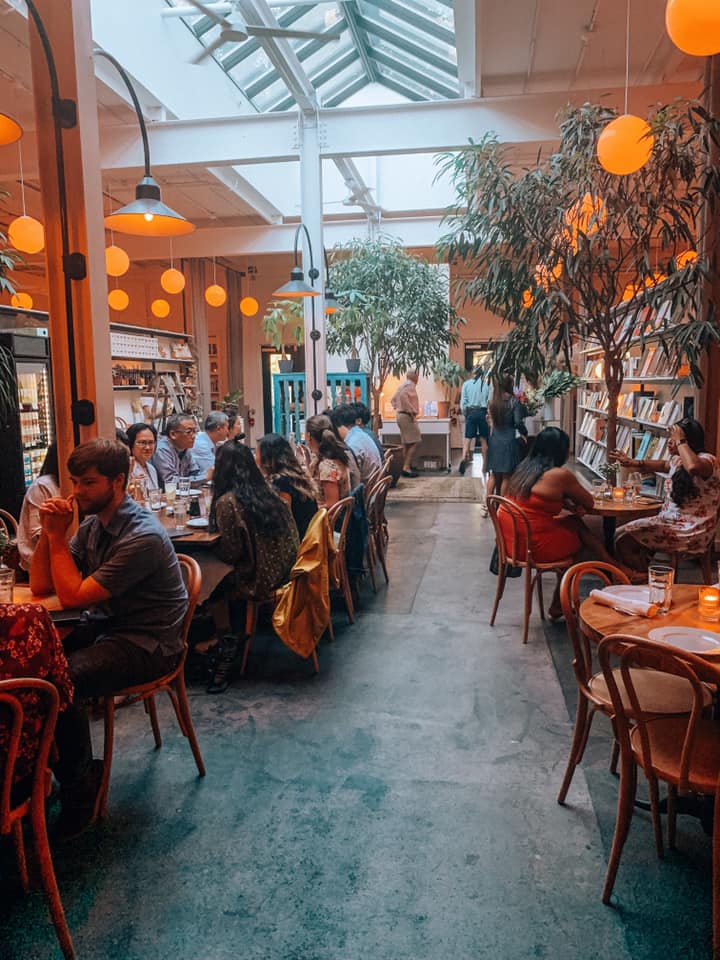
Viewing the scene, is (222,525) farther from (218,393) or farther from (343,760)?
(218,393)

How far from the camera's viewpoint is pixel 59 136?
296 centimetres

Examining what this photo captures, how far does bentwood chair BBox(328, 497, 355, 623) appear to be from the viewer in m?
4.14

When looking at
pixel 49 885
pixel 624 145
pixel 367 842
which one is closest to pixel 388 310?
pixel 624 145

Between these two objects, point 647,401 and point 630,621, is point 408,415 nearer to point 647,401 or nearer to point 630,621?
point 647,401

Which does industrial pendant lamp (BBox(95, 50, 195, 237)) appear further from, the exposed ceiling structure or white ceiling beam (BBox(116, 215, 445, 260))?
white ceiling beam (BBox(116, 215, 445, 260))

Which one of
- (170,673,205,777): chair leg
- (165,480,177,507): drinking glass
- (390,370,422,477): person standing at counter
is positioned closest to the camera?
(170,673,205,777): chair leg

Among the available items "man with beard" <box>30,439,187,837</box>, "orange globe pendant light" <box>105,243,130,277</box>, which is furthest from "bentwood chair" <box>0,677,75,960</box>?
"orange globe pendant light" <box>105,243,130,277</box>

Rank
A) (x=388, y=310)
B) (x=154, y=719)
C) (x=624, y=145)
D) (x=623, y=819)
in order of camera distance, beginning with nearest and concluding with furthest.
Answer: (x=623, y=819) → (x=154, y=719) → (x=624, y=145) → (x=388, y=310)

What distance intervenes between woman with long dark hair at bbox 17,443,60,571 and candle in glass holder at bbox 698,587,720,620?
8.59ft

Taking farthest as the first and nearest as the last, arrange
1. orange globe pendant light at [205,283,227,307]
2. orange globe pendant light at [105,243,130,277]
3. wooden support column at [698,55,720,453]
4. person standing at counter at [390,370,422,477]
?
orange globe pendant light at [205,283,227,307]
person standing at counter at [390,370,422,477]
orange globe pendant light at [105,243,130,277]
wooden support column at [698,55,720,453]

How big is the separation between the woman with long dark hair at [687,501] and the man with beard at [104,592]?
304 centimetres

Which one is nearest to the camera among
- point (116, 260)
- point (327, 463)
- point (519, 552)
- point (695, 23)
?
point (695, 23)

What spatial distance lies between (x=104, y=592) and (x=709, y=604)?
2.05 metres

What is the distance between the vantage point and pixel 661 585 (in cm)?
250
